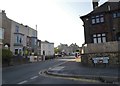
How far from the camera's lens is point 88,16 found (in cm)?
3122

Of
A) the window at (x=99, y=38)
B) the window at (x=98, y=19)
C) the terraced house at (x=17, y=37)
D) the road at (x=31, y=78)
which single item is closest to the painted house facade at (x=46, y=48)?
the terraced house at (x=17, y=37)

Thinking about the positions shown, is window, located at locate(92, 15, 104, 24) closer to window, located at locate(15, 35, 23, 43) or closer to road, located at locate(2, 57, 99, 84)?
road, located at locate(2, 57, 99, 84)

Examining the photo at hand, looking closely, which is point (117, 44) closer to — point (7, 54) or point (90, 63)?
point (90, 63)

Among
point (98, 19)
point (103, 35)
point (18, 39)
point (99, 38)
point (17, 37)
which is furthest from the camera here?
point (18, 39)

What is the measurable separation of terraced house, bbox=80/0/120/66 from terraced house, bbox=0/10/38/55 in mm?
19461

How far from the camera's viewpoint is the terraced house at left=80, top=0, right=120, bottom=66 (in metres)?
24.2

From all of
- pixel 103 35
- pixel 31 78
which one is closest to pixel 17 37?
pixel 103 35

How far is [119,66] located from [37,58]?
1144 inches

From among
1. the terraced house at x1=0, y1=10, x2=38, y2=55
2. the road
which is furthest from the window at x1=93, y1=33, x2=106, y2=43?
the terraced house at x1=0, y1=10, x2=38, y2=55

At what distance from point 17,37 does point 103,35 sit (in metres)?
25.8

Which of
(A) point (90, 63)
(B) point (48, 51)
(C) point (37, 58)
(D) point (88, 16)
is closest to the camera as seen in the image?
(A) point (90, 63)

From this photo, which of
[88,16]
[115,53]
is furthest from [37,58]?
[115,53]

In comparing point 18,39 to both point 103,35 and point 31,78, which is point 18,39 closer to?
point 103,35

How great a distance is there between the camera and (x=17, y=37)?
161ft
